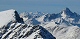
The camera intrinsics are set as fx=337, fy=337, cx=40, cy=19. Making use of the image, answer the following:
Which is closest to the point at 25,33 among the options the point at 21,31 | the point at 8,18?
the point at 21,31

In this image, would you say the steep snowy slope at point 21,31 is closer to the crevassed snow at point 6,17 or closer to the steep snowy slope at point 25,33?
the steep snowy slope at point 25,33

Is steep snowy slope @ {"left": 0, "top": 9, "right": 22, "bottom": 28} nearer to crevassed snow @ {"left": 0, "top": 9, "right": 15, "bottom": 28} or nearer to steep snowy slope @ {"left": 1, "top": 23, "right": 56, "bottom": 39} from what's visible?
crevassed snow @ {"left": 0, "top": 9, "right": 15, "bottom": 28}

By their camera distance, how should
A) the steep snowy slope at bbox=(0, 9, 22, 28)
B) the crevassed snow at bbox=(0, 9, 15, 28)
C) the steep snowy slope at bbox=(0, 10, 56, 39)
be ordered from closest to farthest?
1. the steep snowy slope at bbox=(0, 10, 56, 39)
2. the crevassed snow at bbox=(0, 9, 15, 28)
3. the steep snowy slope at bbox=(0, 9, 22, 28)

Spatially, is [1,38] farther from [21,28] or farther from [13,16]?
[13,16]

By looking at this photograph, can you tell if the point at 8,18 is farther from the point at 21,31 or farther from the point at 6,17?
the point at 21,31

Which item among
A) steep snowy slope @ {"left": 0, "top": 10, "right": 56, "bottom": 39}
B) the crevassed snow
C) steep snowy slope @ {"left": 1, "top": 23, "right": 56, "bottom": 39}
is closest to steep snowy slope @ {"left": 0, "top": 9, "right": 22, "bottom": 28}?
the crevassed snow

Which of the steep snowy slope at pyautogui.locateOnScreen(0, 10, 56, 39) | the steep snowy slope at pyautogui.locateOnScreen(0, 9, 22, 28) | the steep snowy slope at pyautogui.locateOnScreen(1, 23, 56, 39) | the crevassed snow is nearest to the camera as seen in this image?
the steep snowy slope at pyautogui.locateOnScreen(1, 23, 56, 39)

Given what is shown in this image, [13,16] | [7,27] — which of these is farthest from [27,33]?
[13,16]

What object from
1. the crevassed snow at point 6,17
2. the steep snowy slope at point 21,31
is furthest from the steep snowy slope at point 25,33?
the crevassed snow at point 6,17

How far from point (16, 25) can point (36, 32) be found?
41.5ft

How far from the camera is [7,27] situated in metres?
151

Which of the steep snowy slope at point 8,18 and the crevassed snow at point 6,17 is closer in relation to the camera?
the crevassed snow at point 6,17

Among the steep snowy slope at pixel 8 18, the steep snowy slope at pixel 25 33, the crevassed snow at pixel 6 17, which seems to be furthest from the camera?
the steep snowy slope at pixel 8 18

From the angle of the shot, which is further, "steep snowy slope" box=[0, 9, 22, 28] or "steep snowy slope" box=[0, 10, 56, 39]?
"steep snowy slope" box=[0, 9, 22, 28]
